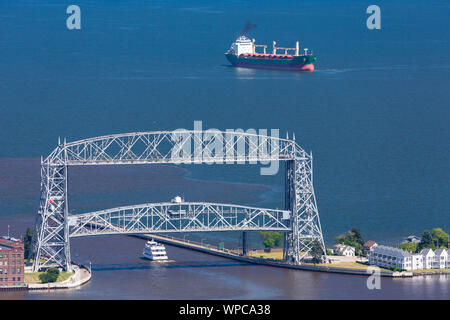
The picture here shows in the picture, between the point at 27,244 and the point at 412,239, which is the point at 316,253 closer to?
the point at 412,239

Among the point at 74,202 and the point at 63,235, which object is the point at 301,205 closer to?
the point at 63,235

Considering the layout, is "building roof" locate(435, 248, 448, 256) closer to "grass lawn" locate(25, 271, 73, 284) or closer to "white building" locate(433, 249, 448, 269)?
"white building" locate(433, 249, 448, 269)

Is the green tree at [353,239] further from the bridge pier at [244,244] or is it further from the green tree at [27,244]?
the green tree at [27,244]

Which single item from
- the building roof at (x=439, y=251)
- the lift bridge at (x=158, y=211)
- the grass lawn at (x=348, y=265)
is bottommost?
the grass lawn at (x=348, y=265)

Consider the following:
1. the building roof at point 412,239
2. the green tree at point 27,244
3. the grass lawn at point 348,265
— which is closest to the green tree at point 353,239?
the building roof at point 412,239

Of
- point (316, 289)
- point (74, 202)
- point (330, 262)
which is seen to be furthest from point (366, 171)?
point (316, 289)

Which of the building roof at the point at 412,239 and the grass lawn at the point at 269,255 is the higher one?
the building roof at the point at 412,239
